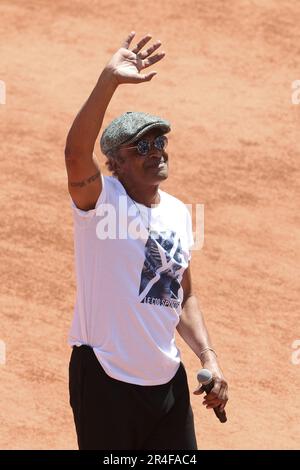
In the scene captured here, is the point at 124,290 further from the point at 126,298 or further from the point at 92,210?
the point at 92,210

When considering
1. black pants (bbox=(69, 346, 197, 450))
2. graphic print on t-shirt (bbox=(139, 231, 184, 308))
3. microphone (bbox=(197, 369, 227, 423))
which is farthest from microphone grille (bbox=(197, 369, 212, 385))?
graphic print on t-shirt (bbox=(139, 231, 184, 308))

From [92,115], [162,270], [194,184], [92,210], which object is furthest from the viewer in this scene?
[194,184]

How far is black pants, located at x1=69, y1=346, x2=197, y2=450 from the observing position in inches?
160

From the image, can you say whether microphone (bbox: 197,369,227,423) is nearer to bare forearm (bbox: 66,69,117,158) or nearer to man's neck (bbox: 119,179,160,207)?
man's neck (bbox: 119,179,160,207)

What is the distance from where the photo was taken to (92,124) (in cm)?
389

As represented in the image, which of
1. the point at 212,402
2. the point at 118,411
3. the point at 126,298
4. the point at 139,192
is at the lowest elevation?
the point at 212,402

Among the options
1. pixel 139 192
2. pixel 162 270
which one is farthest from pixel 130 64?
pixel 162 270

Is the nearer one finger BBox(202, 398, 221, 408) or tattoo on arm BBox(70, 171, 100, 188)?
tattoo on arm BBox(70, 171, 100, 188)

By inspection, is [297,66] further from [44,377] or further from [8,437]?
[8,437]

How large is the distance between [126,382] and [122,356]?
10 cm

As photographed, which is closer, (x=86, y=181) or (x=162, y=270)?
(x=86, y=181)

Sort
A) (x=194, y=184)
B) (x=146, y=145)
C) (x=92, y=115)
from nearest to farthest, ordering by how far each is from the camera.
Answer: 1. (x=92, y=115)
2. (x=146, y=145)
3. (x=194, y=184)

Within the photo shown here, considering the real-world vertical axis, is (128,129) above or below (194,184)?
above

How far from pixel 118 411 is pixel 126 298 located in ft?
1.40
